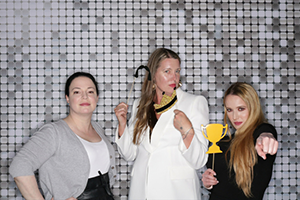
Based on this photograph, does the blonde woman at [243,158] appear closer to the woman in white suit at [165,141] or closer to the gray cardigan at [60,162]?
the woman in white suit at [165,141]

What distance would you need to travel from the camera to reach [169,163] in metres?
1.93

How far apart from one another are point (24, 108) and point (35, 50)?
0.55 m

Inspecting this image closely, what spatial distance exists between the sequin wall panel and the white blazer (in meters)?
0.66

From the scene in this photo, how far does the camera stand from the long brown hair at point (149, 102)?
6.63ft

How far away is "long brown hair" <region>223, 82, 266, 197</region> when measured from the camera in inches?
71.4

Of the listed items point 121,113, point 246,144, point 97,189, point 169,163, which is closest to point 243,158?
point 246,144

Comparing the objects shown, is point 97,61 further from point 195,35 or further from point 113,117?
point 195,35

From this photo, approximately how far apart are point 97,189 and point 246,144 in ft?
3.40

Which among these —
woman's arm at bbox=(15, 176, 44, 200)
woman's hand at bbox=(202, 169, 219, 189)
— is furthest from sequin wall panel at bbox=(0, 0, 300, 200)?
woman's arm at bbox=(15, 176, 44, 200)

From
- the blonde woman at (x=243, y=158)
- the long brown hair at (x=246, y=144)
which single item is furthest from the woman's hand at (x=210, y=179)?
the long brown hair at (x=246, y=144)

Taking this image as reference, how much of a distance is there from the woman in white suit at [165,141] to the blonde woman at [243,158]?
0.16 meters

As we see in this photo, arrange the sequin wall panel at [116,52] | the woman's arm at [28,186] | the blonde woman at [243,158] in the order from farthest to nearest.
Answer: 1. the sequin wall panel at [116,52]
2. the blonde woman at [243,158]
3. the woman's arm at [28,186]

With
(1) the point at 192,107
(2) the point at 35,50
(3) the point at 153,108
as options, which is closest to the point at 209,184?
(1) the point at 192,107

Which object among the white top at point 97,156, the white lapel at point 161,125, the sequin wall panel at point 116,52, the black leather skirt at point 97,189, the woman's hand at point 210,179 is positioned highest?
the sequin wall panel at point 116,52
